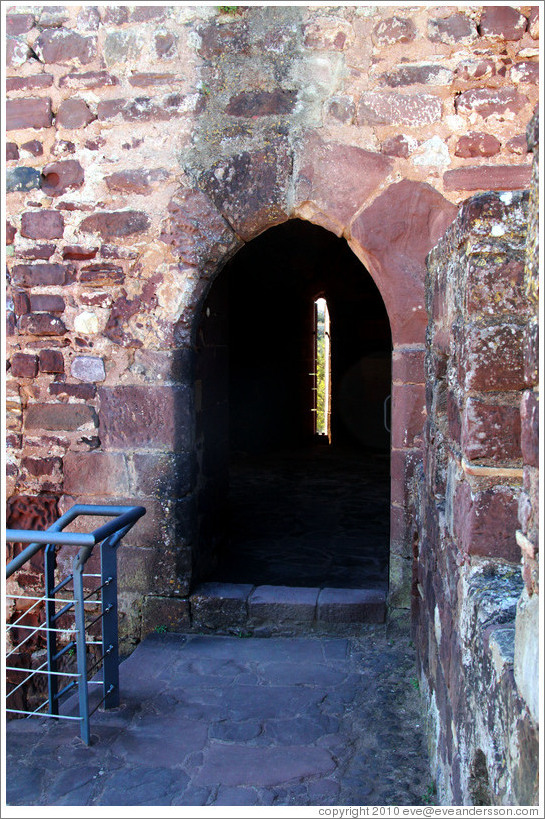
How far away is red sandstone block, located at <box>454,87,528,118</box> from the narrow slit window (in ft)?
22.4

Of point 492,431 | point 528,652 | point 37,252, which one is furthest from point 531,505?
point 37,252

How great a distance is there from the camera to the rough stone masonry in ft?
11.0

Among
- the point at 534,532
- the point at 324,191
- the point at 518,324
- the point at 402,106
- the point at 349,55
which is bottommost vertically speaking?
the point at 534,532

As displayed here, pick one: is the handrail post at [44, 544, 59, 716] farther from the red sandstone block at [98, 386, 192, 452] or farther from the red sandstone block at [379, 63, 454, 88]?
the red sandstone block at [379, 63, 454, 88]

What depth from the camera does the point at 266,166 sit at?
3502 mm

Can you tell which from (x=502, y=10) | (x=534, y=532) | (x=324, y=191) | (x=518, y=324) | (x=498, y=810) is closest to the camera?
(x=534, y=532)

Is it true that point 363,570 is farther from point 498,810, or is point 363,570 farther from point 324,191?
point 498,810

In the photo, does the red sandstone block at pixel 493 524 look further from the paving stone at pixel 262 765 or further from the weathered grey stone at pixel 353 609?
the weathered grey stone at pixel 353 609

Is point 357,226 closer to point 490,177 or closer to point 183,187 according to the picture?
point 490,177

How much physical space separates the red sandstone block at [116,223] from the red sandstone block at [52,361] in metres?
0.68

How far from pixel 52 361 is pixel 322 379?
16419mm

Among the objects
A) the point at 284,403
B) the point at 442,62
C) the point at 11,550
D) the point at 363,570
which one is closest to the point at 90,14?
the point at 442,62

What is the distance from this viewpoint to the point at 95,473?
375cm

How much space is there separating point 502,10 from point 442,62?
34 cm
